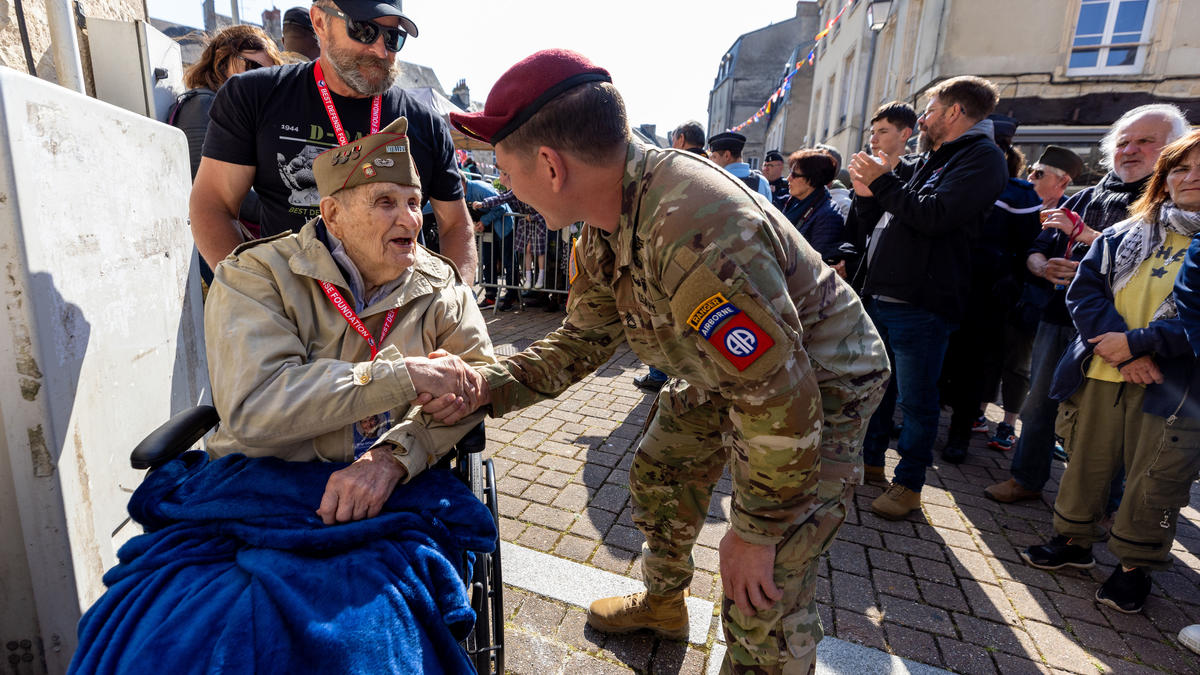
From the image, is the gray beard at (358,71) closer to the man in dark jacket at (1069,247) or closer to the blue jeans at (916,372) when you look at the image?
the blue jeans at (916,372)

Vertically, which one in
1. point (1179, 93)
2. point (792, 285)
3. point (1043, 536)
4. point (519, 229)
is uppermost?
point (1179, 93)

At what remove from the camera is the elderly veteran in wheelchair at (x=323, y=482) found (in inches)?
44.2

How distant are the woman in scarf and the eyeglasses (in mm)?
3171

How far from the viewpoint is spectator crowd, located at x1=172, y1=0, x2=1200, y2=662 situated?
2217 millimetres

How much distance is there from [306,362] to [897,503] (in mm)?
3043

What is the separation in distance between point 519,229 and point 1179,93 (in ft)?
38.1

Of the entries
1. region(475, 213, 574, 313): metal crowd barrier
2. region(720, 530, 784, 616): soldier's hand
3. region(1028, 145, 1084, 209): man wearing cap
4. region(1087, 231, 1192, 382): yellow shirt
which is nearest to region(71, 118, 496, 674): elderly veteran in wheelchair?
region(720, 530, 784, 616): soldier's hand

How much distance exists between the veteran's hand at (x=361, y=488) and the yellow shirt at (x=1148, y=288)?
3036 millimetres

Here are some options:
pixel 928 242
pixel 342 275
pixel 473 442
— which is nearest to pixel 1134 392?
pixel 928 242

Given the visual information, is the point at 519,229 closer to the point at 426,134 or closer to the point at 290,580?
the point at 426,134

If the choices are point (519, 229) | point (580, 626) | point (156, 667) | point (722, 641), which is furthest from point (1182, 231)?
point (519, 229)

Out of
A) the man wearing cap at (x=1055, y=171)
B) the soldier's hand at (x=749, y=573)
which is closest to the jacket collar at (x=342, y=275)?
the soldier's hand at (x=749, y=573)

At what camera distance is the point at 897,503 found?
324 cm

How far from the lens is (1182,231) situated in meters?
2.41
